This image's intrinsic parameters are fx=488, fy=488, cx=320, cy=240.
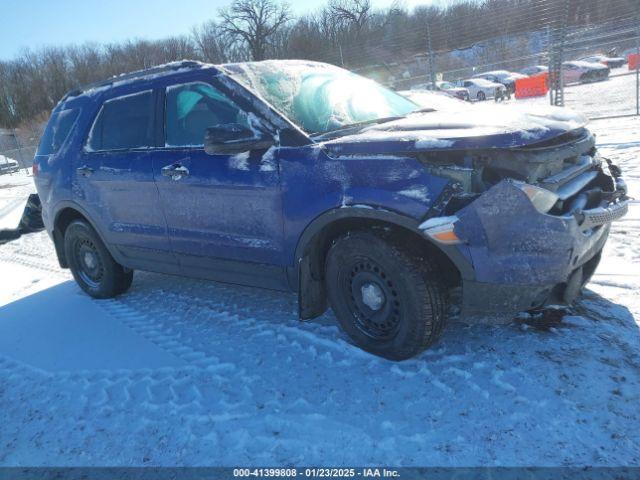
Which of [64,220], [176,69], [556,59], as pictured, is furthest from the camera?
[556,59]

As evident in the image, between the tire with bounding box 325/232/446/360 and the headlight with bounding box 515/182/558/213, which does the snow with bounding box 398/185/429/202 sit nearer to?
the tire with bounding box 325/232/446/360

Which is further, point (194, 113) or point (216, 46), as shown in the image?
point (216, 46)

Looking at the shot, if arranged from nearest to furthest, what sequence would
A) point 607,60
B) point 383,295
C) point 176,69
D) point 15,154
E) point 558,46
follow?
1. point 383,295
2. point 176,69
3. point 558,46
4. point 607,60
5. point 15,154

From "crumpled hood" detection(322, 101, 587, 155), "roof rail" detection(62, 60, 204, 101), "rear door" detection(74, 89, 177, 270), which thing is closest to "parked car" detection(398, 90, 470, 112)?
"crumpled hood" detection(322, 101, 587, 155)

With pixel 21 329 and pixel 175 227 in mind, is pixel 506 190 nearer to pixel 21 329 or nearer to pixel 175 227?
pixel 175 227

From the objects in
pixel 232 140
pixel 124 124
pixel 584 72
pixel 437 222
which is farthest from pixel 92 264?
pixel 584 72

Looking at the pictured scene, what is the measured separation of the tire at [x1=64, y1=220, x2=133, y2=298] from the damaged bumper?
3319mm

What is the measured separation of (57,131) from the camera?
15.7 feet

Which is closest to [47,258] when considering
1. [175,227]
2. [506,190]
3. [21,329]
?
[21,329]

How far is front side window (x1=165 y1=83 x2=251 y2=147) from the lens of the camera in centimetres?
335

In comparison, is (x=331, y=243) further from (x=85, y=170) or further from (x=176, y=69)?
(x=85, y=170)

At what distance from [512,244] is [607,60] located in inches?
1299

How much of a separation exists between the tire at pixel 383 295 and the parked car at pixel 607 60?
101ft

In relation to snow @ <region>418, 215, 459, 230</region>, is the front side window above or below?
above
